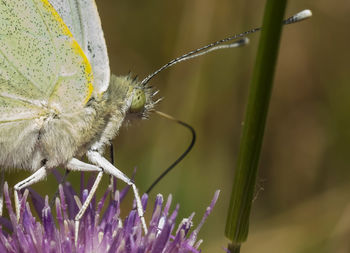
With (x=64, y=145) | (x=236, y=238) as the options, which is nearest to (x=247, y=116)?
(x=236, y=238)

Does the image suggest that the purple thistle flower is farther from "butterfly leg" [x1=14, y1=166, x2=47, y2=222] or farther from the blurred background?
the blurred background

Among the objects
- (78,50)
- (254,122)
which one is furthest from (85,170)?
(254,122)

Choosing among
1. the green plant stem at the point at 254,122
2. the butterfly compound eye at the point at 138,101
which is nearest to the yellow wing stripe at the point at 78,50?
the butterfly compound eye at the point at 138,101

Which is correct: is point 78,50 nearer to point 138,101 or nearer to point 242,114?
point 138,101

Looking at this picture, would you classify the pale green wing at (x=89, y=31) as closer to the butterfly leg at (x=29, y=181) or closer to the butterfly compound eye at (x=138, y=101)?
the butterfly compound eye at (x=138, y=101)

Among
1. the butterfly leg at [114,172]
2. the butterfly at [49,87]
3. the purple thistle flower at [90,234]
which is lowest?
the purple thistle flower at [90,234]

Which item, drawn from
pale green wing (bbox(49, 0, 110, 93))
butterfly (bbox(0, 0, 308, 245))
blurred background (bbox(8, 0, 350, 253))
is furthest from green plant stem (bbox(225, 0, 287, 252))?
blurred background (bbox(8, 0, 350, 253))
